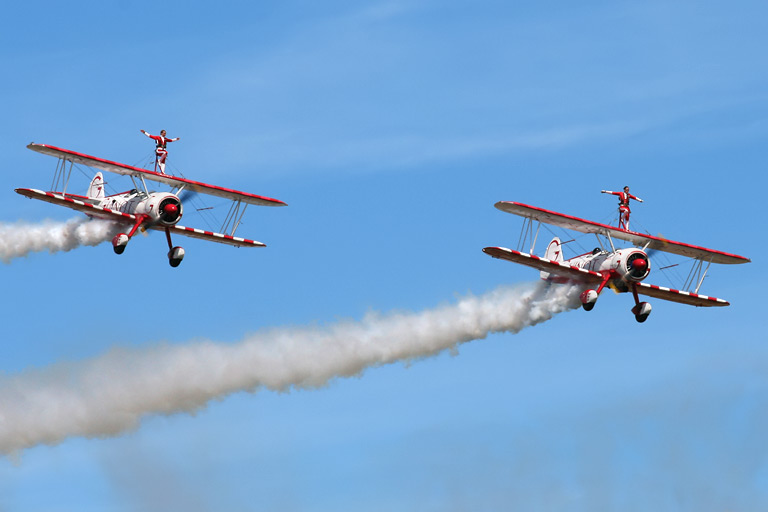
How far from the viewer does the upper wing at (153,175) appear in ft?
297

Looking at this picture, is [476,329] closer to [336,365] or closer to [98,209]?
[336,365]

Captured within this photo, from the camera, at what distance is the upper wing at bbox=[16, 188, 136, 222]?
8894 centimetres

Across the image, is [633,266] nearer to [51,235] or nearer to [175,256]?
[175,256]

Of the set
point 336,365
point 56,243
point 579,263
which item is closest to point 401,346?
point 336,365

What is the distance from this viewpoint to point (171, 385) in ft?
311

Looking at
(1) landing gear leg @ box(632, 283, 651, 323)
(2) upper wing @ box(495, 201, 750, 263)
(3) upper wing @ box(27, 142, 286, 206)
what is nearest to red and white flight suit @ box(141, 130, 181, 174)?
(3) upper wing @ box(27, 142, 286, 206)

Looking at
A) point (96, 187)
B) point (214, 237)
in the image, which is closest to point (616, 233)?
point (214, 237)

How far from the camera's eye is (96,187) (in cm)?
9294

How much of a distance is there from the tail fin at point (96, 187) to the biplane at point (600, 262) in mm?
16729

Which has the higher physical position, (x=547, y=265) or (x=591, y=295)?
(x=547, y=265)

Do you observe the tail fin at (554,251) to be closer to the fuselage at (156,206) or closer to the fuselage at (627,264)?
the fuselage at (627,264)

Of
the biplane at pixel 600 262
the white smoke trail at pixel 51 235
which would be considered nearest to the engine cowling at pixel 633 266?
the biplane at pixel 600 262

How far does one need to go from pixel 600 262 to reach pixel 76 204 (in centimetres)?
2061

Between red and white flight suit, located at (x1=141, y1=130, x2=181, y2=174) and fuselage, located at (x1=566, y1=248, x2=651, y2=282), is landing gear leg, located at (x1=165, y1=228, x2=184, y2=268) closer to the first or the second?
red and white flight suit, located at (x1=141, y1=130, x2=181, y2=174)
